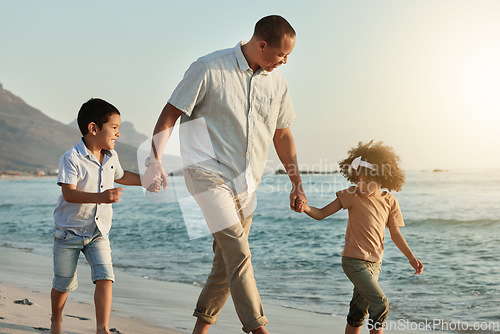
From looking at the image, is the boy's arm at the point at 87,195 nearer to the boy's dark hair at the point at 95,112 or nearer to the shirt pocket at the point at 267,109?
the boy's dark hair at the point at 95,112

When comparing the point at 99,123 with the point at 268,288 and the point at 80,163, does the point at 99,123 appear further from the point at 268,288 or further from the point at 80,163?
the point at 268,288

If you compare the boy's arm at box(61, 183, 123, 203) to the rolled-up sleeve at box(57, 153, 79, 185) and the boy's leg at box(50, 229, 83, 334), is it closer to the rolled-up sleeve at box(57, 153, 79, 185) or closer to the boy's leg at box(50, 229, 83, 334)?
the rolled-up sleeve at box(57, 153, 79, 185)

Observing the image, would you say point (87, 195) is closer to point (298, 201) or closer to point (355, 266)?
point (298, 201)

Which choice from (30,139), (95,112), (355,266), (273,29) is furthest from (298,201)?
(30,139)

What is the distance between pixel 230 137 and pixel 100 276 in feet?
3.57

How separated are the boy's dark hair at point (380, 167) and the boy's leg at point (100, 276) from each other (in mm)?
1612

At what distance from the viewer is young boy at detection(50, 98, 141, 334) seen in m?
3.19

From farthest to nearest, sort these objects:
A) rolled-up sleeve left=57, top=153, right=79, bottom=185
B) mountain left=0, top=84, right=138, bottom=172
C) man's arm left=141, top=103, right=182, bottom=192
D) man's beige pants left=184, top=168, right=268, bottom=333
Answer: mountain left=0, top=84, right=138, bottom=172 → rolled-up sleeve left=57, top=153, right=79, bottom=185 → man's arm left=141, top=103, right=182, bottom=192 → man's beige pants left=184, top=168, right=268, bottom=333

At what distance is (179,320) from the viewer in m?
4.70

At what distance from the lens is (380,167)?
3.55 m

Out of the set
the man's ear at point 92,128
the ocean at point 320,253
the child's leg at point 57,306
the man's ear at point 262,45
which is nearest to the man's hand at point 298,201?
the ocean at point 320,253

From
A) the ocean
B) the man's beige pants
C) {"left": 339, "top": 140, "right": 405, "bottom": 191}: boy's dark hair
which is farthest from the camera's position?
the ocean

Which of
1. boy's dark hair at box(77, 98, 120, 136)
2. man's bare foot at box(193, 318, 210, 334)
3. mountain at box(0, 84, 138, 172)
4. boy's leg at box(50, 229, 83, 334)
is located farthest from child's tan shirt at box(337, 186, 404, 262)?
mountain at box(0, 84, 138, 172)

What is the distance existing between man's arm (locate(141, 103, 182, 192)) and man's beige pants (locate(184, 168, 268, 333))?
6.2 inches
